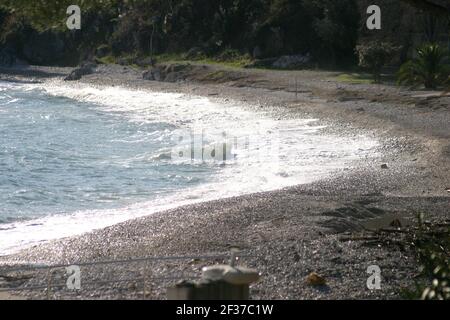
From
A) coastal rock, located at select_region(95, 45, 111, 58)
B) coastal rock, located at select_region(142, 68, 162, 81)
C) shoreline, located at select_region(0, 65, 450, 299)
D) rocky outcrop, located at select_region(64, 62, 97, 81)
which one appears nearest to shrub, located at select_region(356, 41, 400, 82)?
shoreline, located at select_region(0, 65, 450, 299)

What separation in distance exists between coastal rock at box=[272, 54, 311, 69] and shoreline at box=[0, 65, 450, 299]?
2076cm

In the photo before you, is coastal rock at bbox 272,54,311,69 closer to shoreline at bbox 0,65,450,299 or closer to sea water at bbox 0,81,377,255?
sea water at bbox 0,81,377,255

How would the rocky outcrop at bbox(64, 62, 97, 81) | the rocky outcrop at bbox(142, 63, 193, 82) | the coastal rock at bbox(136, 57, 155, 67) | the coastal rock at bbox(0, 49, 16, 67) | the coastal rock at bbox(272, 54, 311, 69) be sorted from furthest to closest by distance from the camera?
1. the coastal rock at bbox(0, 49, 16, 67)
2. the rocky outcrop at bbox(64, 62, 97, 81)
3. the coastal rock at bbox(136, 57, 155, 67)
4. the rocky outcrop at bbox(142, 63, 193, 82)
5. the coastal rock at bbox(272, 54, 311, 69)

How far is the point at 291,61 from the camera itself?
50.2 metres

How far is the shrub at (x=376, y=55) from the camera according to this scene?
4066cm

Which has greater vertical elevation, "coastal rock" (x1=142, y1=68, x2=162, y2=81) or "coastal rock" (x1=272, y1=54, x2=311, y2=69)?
"coastal rock" (x1=272, y1=54, x2=311, y2=69)

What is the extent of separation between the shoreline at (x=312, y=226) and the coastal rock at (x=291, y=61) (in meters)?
20.8

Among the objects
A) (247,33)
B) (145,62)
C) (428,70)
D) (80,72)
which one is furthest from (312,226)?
(80,72)

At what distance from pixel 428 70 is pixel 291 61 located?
1559 cm

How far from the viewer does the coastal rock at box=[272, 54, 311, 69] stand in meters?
49.5
